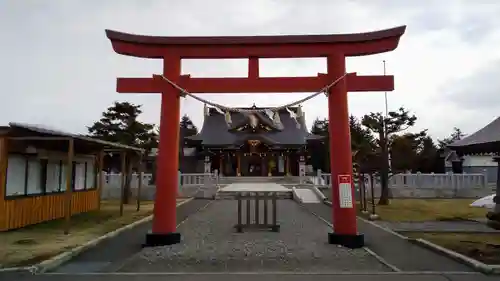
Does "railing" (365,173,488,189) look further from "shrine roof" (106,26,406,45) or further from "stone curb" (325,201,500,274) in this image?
"shrine roof" (106,26,406,45)

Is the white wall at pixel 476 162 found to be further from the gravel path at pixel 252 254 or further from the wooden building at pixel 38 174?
the wooden building at pixel 38 174

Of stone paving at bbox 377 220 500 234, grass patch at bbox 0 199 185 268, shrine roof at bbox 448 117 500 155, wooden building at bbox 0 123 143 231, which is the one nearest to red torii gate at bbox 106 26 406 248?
grass patch at bbox 0 199 185 268

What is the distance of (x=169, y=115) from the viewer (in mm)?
10562

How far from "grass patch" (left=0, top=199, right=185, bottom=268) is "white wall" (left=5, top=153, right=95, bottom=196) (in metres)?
1.32

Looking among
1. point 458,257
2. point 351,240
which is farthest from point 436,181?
point 458,257

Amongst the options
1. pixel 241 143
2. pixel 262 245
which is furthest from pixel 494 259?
pixel 241 143

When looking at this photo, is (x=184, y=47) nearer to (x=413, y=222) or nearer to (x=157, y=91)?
(x=157, y=91)

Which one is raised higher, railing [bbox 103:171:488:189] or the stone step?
railing [bbox 103:171:488:189]

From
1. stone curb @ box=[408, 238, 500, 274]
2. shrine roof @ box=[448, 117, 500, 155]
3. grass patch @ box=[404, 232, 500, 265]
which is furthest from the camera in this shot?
shrine roof @ box=[448, 117, 500, 155]

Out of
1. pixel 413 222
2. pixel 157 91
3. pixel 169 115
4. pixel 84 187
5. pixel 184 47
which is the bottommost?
pixel 413 222

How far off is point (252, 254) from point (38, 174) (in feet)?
32.5

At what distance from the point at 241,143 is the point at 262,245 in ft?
107

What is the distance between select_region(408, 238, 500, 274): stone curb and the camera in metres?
7.49

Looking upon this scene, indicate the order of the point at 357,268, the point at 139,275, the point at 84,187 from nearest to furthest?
the point at 139,275 → the point at 357,268 → the point at 84,187
